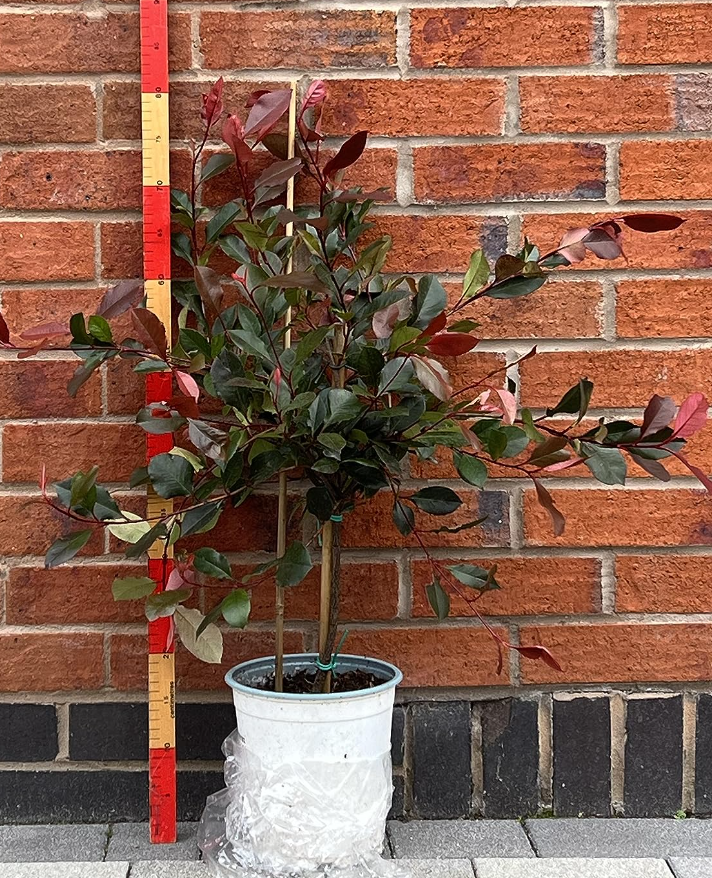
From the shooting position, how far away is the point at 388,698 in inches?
55.1

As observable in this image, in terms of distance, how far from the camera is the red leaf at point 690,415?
124cm

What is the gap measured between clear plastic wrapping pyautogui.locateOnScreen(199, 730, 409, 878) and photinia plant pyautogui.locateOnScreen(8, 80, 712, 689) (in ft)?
0.50

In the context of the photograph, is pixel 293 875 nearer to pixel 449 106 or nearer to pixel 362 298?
pixel 362 298

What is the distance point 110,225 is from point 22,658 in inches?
29.6

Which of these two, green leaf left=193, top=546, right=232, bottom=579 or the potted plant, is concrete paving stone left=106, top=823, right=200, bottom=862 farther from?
green leaf left=193, top=546, right=232, bottom=579

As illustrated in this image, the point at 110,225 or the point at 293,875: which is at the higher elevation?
the point at 110,225

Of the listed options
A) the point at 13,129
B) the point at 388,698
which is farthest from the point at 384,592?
the point at 13,129

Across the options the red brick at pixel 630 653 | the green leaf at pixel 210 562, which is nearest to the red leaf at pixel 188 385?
the green leaf at pixel 210 562

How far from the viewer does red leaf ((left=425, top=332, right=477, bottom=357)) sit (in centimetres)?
114

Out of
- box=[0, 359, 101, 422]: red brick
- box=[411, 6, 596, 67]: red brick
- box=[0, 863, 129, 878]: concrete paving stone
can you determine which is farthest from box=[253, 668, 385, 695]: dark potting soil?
box=[411, 6, 596, 67]: red brick

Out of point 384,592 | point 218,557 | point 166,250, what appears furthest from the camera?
point 384,592

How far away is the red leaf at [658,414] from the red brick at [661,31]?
2.24 feet

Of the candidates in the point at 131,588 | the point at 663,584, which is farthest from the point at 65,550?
the point at 663,584

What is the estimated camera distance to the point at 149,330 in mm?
1220
